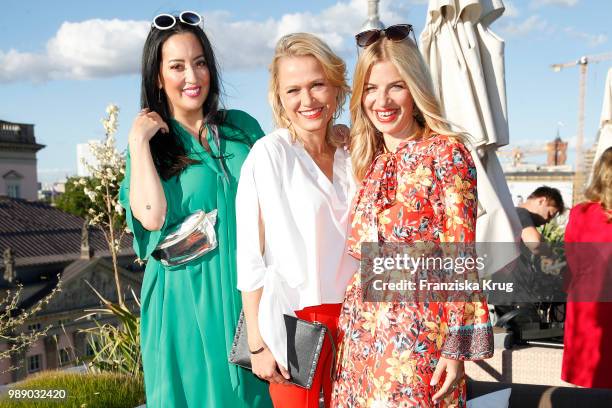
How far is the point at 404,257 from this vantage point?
189 cm

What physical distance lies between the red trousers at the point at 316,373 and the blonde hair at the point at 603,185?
6.71ft

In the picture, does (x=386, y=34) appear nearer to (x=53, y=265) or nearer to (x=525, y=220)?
(x=525, y=220)

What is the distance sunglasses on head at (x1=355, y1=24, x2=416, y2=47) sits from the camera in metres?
2.03

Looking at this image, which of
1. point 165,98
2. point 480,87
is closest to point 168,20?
point 165,98

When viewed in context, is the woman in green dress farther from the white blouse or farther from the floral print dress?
the floral print dress

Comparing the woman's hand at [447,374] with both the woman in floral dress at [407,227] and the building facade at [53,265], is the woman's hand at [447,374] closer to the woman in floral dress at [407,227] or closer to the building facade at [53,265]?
the woman in floral dress at [407,227]

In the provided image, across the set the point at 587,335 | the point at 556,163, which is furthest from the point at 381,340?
the point at 556,163

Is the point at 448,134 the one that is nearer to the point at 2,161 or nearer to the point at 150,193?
the point at 150,193

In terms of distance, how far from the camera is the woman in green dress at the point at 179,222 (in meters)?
2.37

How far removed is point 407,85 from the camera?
79.0 inches

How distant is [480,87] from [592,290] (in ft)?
5.69

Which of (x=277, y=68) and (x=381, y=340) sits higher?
(x=277, y=68)

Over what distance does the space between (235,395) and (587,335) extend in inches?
82.7

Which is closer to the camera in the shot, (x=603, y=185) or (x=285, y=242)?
(x=285, y=242)
